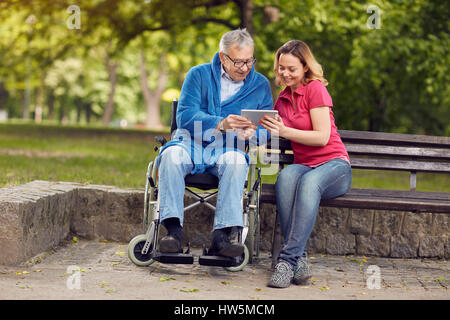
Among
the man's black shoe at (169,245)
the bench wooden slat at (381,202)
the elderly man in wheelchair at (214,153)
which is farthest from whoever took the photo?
the bench wooden slat at (381,202)

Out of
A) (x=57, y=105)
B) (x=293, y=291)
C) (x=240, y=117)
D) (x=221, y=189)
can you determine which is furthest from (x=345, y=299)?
(x=57, y=105)

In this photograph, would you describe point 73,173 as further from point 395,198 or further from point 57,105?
point 57,105

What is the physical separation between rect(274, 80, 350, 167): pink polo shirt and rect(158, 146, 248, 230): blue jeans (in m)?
0.55

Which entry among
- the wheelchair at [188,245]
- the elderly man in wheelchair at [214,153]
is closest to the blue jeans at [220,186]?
the elderly man in wheelchair at [214,153]

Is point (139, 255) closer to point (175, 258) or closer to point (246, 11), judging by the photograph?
point (175, 258)

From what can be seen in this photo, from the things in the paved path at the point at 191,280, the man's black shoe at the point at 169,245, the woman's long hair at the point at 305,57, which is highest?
the woman's long hair at the point at 305,57

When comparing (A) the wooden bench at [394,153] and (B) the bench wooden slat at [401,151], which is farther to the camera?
(B) the bench wooden slat at [401,151]

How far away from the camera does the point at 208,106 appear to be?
4820mm

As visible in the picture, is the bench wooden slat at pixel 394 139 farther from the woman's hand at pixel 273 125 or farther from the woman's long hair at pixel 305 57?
the woman's hand at pixel 273 125

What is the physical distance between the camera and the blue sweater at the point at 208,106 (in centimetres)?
470

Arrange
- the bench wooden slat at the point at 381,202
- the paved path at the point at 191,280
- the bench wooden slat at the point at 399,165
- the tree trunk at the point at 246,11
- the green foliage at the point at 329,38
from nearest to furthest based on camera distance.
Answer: the paved path at the point at 191,280, the bench wooden slat at the point at 381,202, the bench wooden slat at the point at 399,165, the green foliage at the point at 329,38, the tree trunk at the point at 246,11

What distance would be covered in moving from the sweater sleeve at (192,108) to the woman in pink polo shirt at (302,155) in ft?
1.42
